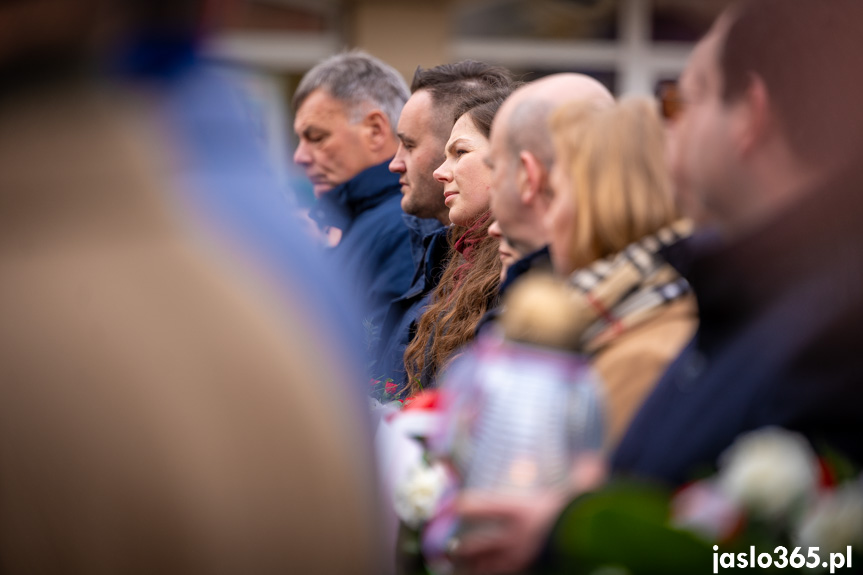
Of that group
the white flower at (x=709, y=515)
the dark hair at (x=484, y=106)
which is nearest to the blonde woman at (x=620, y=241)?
the white flower at (x=709, y=515)

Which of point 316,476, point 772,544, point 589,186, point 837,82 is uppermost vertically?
point 837,82

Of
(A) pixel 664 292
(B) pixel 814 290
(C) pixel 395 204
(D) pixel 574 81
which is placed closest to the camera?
(B) pixel 814 290

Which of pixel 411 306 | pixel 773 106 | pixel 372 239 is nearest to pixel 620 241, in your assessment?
pixel 773 106

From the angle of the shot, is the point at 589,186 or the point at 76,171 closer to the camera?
the point at 76,171

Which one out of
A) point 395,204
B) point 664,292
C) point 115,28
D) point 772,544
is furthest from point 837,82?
point 395,204

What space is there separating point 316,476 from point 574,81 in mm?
1338

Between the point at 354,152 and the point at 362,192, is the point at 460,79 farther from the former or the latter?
the point at 354,152

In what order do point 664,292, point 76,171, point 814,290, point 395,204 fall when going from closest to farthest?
point 76,171 < point 814,290 < point 664,292 < point 395,204

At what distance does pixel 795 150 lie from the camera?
1.56 metres

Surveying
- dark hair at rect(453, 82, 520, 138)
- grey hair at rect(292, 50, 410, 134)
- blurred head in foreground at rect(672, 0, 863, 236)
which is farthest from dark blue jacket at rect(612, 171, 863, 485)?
grey hair at rect(292, 50, 410, 134)

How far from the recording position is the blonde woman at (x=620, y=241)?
5.42 feet

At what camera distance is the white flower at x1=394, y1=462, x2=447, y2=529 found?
1.53 m

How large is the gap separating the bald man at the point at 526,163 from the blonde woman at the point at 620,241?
0.20 meters

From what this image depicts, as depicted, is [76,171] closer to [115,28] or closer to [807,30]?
[115,28]
